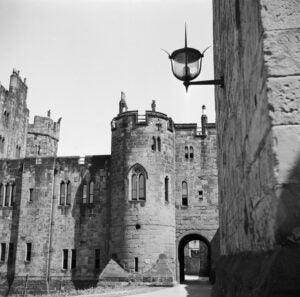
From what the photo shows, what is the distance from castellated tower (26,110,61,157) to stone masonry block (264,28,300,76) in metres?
45.5

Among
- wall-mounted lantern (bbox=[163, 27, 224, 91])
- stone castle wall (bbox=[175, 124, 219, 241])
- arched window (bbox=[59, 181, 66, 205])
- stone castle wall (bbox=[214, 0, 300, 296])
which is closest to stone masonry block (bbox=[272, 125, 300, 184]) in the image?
stone castle wall (bbox=[214, 0, 300, 296])

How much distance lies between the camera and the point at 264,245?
2.82 m

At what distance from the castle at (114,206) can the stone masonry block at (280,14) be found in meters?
22.7

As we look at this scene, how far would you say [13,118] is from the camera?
38.9 meters

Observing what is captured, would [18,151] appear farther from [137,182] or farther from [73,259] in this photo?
[137,182]

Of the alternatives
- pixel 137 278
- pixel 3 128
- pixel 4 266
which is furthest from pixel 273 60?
pixel 3 128

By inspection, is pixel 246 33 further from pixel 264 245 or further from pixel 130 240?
pixel 130 240

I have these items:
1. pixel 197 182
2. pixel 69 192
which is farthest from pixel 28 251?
pixel 197 182

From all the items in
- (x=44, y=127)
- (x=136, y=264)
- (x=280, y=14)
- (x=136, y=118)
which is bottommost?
(x=136, y=264)

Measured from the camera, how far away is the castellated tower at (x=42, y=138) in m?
47.1

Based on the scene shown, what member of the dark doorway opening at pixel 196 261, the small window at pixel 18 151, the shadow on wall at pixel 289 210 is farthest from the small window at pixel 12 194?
the shadow on wall at pixel 289 210

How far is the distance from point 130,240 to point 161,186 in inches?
147

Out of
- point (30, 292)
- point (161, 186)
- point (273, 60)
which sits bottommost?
→ point (30, 292)

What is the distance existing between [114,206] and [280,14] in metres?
24.3
